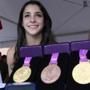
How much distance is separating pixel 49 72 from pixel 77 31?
3052mm

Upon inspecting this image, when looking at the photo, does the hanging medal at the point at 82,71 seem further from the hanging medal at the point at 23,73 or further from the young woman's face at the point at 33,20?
the young woman's face at the point at 33,20

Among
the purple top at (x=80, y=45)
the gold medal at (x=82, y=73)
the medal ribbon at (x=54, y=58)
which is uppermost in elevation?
the purple top at (x=80, y=45)

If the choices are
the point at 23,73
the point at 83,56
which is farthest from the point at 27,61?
the point at 83,56

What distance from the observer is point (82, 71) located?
713mm

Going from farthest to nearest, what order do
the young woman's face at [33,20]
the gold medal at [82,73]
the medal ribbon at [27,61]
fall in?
the young woman's face at [33,20] < the medal ribbon at [27,61] < the gold medal at [82,73]

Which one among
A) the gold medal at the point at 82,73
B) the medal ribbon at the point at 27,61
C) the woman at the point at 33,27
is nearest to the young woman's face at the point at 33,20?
the woman at the point at 33,27

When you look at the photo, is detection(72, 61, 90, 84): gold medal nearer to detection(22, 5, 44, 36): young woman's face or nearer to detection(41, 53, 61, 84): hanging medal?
detection(41, 53, 61, 84): hanging medal

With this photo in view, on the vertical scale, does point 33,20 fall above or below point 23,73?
above

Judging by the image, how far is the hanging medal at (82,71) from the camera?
700 millimetres

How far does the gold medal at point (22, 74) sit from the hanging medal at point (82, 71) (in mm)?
114

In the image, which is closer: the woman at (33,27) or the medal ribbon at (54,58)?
the medal ribbon at (54,58)

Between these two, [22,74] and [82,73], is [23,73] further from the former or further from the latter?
[82,73]

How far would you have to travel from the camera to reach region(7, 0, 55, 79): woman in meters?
0.95

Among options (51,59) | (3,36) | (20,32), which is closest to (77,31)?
(3,36)
